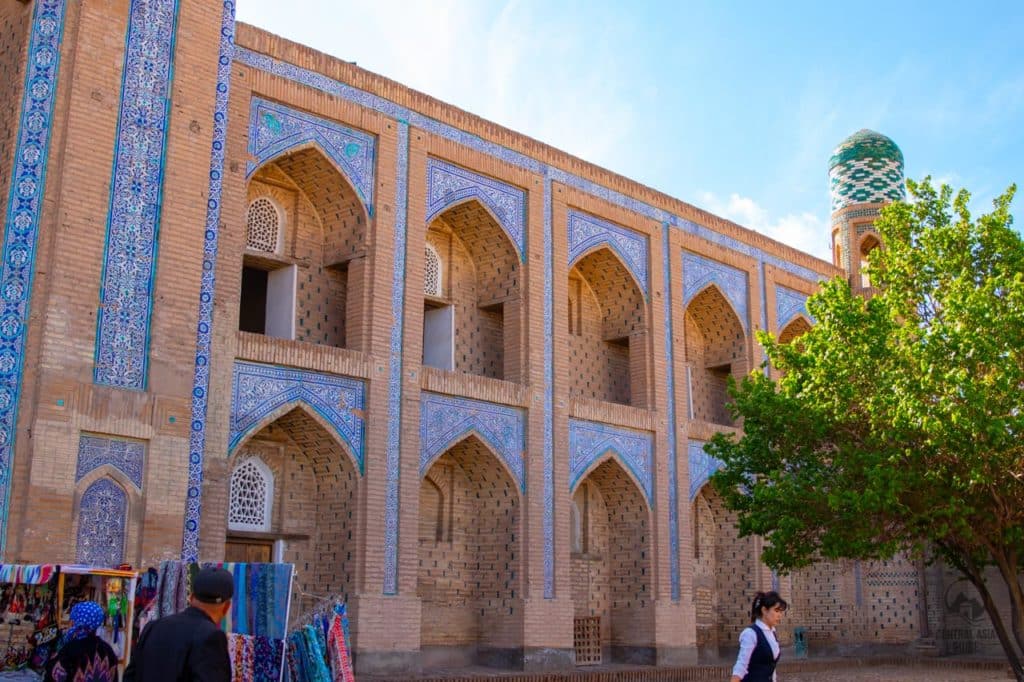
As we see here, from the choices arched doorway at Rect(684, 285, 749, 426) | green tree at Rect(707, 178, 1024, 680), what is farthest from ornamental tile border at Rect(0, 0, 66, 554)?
arched doorway at Rect(684, 285, 749, 426)

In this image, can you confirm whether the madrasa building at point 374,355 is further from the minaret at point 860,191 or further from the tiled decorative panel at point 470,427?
the minaret at point 860,191

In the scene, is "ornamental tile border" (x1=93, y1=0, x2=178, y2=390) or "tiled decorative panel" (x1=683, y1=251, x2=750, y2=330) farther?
"tiled decorative panel" (x1=683, y1=251, x2=750, y2=330)

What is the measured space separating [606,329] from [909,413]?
649 cm

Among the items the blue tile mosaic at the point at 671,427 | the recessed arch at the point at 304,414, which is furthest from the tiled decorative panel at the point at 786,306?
Result: the recessed arch at the point at 304,414

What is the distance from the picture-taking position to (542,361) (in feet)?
46.2

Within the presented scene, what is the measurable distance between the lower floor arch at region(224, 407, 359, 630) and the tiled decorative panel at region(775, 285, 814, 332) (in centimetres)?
856

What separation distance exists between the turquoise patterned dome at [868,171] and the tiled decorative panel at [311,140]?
11.2 metres

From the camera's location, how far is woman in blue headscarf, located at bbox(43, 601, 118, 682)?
5031 mm

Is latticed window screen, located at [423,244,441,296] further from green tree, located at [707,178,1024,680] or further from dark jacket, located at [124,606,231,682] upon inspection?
dark jacket, located at [124,606,231,682]

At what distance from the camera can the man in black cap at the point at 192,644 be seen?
3.34m

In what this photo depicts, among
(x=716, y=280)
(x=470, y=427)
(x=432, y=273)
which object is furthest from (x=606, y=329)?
(x=470, y=427)

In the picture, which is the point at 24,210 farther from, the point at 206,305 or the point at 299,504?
the point at 299,504

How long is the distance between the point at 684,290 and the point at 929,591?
6.92 metres

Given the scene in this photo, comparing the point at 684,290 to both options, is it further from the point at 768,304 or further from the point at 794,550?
the point at 794,550
